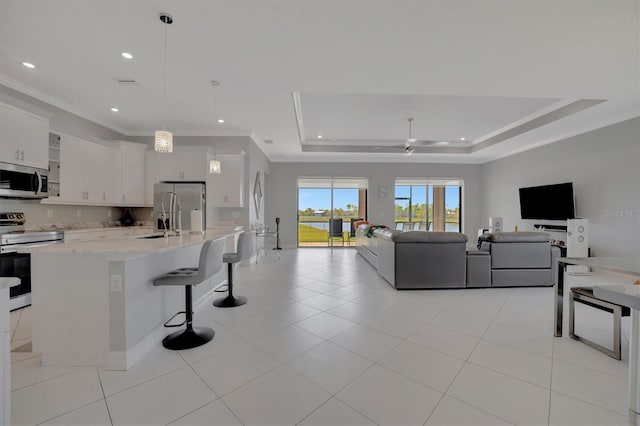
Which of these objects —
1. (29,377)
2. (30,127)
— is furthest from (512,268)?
(30,127)

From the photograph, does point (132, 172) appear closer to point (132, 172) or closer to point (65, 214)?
point (132, 172)

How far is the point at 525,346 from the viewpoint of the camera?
2.28 m

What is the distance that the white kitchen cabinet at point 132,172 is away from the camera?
506 centimetres

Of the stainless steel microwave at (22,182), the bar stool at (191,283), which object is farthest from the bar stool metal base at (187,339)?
the stainless steel microwave at (22,182)

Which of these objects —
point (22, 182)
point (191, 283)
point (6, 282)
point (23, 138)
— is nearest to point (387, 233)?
point (191, 283)

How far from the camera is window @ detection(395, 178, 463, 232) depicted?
8.87m

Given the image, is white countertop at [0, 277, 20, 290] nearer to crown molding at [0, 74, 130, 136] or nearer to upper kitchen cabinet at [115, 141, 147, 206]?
crown molding at [0, 74, 130, 136]

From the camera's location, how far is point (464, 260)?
3.90m

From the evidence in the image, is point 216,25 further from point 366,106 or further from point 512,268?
point 512,268

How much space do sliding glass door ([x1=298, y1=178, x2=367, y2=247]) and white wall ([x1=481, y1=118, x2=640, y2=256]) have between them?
4.63m

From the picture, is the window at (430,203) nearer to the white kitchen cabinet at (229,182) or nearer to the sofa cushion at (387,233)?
the sofa cushion at (387,233)

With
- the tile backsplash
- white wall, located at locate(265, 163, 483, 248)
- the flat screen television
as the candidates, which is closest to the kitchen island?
the tile backsplash

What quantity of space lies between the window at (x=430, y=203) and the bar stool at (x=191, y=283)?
724cm

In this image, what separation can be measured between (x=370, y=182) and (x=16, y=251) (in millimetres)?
7650
